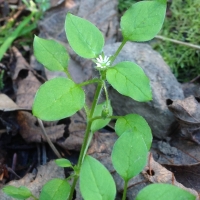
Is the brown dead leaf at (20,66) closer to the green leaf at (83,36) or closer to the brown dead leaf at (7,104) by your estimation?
the brown dead leaf at (7,104)

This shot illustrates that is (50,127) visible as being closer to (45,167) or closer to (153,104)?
(45,167)

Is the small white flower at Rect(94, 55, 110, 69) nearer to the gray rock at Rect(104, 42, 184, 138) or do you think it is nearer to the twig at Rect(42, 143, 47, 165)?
the gray rock at Rect(104, 42, 184, 138)

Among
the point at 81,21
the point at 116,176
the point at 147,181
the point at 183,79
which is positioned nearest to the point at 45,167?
the point at 116,176

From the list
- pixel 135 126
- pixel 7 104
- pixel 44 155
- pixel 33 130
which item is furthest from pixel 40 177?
pixel 135 126

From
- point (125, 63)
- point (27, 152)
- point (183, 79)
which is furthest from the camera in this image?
point (183, 79)

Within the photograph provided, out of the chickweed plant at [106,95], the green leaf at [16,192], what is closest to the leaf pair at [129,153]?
the chickweed plant at [106,95]

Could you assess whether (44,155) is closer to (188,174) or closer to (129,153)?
(188,174)
